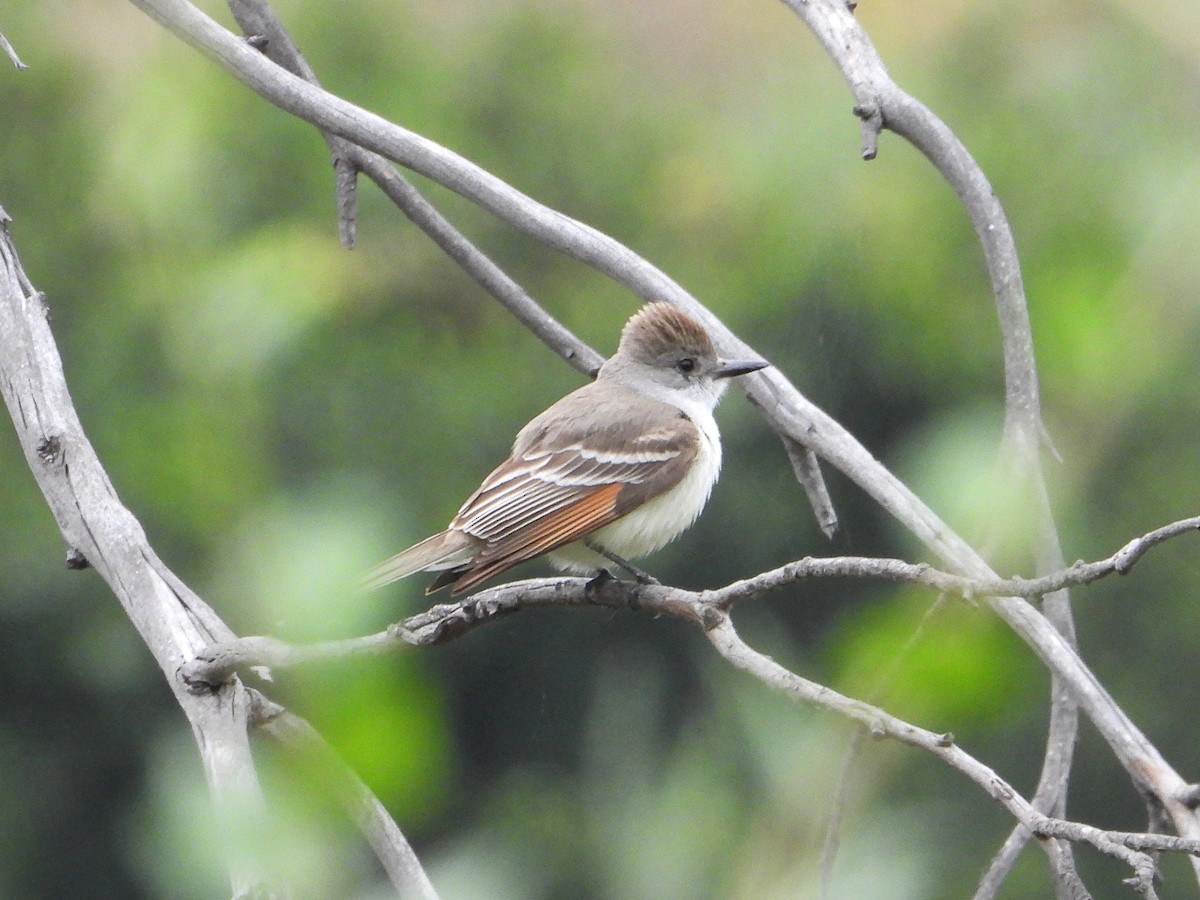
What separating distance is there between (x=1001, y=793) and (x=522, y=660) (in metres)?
2.19

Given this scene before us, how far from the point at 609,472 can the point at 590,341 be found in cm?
77

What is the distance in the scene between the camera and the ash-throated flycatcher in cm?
314

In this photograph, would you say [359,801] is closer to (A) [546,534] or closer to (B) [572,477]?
(A) [546,534]

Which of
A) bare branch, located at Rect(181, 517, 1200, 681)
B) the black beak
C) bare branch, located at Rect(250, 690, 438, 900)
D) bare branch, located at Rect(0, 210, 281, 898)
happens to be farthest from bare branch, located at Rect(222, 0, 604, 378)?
bare branch, located at Rect(250, 690, 438, 900)

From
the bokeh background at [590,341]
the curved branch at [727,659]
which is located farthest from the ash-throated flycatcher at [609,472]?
the curved branch at [727,659]

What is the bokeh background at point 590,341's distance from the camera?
2209mm

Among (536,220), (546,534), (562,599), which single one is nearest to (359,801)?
(562,599)

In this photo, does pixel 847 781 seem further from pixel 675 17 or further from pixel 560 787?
pixel 675 17

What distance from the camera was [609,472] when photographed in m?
3.57

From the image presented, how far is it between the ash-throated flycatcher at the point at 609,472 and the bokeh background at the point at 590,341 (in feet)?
0.55

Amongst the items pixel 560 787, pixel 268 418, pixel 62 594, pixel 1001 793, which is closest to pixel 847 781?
pixel 1001 793

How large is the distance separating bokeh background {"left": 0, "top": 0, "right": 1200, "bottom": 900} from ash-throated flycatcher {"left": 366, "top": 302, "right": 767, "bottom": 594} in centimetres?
17

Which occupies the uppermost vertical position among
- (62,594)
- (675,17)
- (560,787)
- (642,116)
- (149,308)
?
(675,17)

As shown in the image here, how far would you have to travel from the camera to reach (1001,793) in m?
1.58
